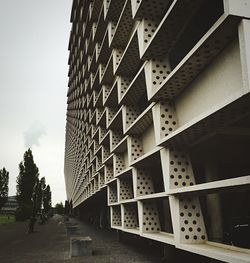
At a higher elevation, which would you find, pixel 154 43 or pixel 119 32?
pixel 119 32

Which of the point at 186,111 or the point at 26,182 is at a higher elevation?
the point at 26,182

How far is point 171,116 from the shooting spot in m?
5.26

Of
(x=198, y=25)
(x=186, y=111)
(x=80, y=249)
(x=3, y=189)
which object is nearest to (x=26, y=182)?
(x=3, y=189)

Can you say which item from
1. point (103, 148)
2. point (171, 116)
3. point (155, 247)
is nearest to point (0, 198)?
point (103, 148)

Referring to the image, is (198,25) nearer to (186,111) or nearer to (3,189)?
(186,111)

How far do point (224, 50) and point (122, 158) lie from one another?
7.23 meters

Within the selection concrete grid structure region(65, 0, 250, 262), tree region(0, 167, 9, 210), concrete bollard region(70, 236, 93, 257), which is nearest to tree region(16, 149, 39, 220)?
tree region(0, 167, 9, 210)

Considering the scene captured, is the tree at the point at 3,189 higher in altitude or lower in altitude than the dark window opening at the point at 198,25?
higher

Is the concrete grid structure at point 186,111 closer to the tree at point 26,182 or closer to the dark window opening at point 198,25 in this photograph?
the dark window opening at point 198,25

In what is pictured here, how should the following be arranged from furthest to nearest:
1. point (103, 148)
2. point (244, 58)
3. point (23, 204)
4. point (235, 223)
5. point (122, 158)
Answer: point (23, 204) → point (103, 148) → point (122, 158) → point (235, 223) → point (244, 58)

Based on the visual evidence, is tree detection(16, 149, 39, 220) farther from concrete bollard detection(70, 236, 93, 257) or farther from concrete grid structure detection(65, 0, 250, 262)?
concrete grid structure detection(65, 0, 250, 262)

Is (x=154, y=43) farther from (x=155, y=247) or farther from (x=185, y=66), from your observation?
(x=155, y=247)

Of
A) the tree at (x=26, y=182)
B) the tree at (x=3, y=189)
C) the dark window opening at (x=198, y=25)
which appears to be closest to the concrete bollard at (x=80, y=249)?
the dark window opening at (x=198, y=25)

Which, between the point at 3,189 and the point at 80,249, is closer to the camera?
the point at 80,249
